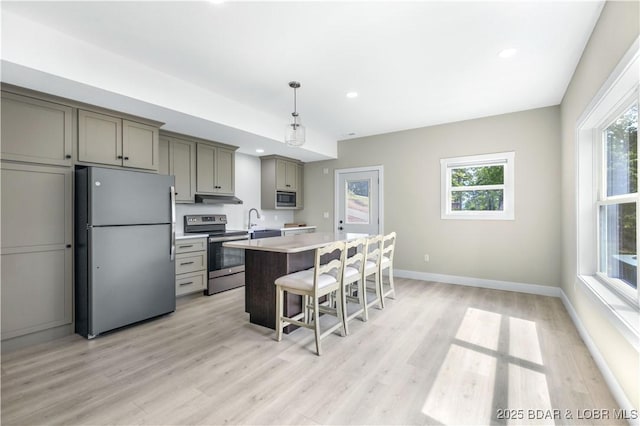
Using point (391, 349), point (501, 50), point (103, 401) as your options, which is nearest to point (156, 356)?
point (103, 401)

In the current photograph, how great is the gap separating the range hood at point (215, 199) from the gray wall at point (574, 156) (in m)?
4.44

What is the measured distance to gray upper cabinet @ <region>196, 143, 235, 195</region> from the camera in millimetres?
4488

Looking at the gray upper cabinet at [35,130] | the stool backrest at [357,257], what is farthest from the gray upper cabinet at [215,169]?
the stool backrest at [357,257]

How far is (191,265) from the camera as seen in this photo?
406 cm

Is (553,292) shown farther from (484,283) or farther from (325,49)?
(325,49)

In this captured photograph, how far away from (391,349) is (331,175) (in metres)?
4.08

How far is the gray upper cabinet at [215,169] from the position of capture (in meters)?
4.49

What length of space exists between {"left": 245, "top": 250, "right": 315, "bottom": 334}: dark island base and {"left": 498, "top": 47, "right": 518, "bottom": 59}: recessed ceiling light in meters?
2.71

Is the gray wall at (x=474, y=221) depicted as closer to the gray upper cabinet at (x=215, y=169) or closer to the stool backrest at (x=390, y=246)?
the stool backrest at (x=390, y=246)

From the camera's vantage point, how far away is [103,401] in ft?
6.25

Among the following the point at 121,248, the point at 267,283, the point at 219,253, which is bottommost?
the point at 267,283

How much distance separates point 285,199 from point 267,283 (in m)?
3.17

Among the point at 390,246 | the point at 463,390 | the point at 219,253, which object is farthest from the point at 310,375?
the point at 219,253

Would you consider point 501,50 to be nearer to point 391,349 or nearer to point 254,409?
point 391,349
